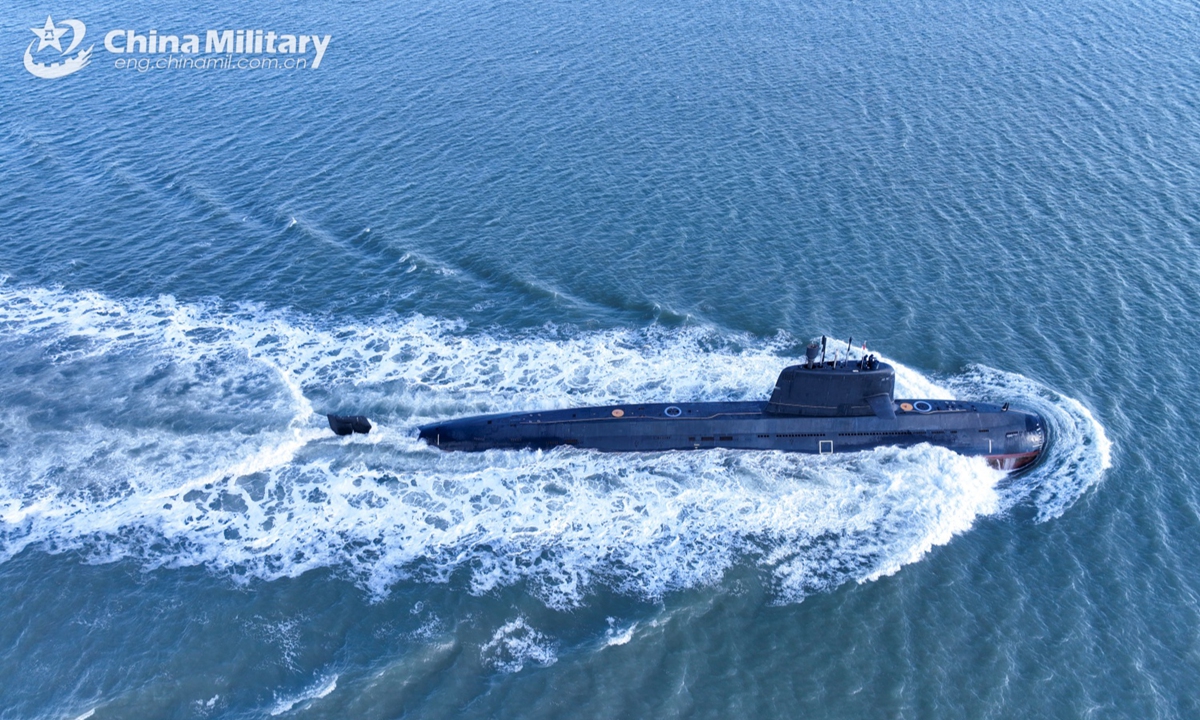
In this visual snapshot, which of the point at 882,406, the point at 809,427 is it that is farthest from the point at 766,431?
the point at 882,406

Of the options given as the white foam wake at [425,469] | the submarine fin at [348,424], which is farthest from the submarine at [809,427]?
the submarine fin at [348,424]

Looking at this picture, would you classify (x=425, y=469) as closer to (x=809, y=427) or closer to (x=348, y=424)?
(x=348, y=424)

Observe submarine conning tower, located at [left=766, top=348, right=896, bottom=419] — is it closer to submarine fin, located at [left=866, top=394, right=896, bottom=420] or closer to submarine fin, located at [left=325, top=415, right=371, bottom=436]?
submarine fin, located at [left=866, top=394, right=896, bottom=420]

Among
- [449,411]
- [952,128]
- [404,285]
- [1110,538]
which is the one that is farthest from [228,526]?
[952,128]

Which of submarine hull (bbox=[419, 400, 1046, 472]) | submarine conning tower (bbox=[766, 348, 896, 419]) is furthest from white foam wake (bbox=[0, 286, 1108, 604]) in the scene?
submarine conning tower (bbox=[766, 348, 896, 419])

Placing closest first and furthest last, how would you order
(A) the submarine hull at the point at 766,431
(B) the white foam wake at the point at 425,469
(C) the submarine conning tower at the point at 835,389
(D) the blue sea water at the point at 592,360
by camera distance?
1. (D) the blue sea water at the point at 592,360
2. (B) the white foam wake at the point at 425,469
3. (C) the submarine conning tower at the point at 835,389
4. (A) the submarine hull at the point at 766,431

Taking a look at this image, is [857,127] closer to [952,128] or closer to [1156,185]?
[952,128]

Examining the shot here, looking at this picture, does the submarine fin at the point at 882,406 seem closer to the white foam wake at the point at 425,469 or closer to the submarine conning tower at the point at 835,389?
the submarine conning tower at the point at 835,389
